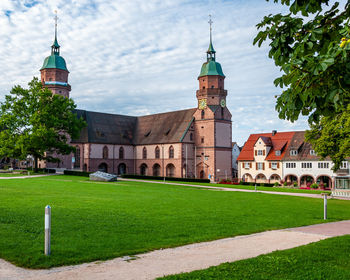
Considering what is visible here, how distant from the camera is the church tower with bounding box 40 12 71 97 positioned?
71750 millimetres

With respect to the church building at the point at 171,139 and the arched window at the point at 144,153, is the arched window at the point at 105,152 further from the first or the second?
the arched window at the point at 144,153

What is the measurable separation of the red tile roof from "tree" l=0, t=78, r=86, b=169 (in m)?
35.2

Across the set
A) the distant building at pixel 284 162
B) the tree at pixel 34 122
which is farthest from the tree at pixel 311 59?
the distant building at pixel 284 162

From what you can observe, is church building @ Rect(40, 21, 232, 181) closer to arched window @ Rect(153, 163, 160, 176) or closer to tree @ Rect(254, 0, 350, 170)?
arched window @ Rect(153, 163, 160, 176)

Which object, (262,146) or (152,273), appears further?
(262,146)

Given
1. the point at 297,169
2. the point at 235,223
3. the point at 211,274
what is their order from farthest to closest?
the point at 297,169, the point at 235,223, the point at 211,274

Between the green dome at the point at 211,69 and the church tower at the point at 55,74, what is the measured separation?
27.7 meters

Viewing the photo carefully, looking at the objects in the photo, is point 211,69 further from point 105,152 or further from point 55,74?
point 55,74

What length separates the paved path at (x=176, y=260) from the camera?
21.7 feet

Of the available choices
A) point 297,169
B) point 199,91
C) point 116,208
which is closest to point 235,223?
point 116,208

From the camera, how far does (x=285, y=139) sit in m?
69.9

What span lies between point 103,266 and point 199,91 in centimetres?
6530

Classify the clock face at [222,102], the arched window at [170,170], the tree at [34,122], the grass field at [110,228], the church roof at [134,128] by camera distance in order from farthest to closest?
the church roof at [134,128], the arched window at [170,170], the clock face at [222,102], the tree at [34,122], the grass field at [110,228]

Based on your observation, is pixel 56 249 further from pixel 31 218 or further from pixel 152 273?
pixel 31 218
